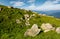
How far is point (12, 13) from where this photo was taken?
169 ft

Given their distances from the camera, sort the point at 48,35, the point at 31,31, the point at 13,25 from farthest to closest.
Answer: the point at 13,25
the point at 31,31
the point at 48,35

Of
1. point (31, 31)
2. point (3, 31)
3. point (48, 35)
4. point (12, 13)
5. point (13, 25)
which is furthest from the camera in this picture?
point (12, 13)

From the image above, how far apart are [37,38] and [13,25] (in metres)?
10.7

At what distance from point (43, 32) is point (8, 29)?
29.0 feet

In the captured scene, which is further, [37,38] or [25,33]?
[25,33]

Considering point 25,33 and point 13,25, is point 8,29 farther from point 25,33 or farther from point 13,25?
point 25,33

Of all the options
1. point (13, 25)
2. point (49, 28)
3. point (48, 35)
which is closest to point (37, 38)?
point (48, 35)

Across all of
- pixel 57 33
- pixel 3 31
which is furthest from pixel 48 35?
pixel 3 31

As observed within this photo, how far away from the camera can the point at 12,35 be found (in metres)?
37.1

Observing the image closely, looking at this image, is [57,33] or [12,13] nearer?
[57,33]

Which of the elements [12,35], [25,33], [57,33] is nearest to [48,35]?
[57,33]

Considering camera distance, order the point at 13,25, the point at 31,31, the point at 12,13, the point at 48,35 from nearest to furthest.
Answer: the point at 48,35, the point at 31,31, the point at 13,25, the point at 12,13

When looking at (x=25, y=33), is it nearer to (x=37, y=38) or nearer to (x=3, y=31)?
(x=37, y=38)

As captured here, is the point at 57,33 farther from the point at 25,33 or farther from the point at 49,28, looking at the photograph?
the point at 25,33
